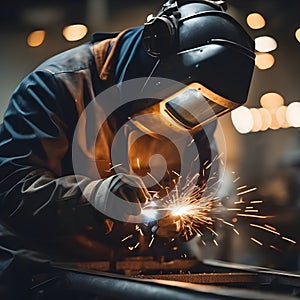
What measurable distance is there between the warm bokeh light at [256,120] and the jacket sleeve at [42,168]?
65.0 inches

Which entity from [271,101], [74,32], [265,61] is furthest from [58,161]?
[271,101]

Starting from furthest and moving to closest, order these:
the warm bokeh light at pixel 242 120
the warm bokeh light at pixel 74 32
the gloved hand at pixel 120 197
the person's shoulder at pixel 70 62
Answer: the warm bokeh light at pixel 242 120, the warm bokeh light at pixel 74 32, the person's shoulder at pixel 70 62, the gloved hand at pixel 120 197

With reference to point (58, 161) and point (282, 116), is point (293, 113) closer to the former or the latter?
point (282, 116)

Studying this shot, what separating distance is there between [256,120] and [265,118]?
0.07 metres

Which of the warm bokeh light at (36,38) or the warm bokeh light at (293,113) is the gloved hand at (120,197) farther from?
the warm bokeh light at (293,113)

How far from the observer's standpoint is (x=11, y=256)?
1.46 m

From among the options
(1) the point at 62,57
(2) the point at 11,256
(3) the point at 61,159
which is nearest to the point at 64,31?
(1) the point at 62,57

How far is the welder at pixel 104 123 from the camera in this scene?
142cm

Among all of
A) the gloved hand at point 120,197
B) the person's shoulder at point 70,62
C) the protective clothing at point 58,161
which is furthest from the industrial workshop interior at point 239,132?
the person's shoulder at point 70,62

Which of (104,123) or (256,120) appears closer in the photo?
(104,123)

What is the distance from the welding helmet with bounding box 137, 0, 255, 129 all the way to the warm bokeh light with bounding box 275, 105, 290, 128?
161 centimetres

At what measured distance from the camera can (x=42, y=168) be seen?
4.87ft

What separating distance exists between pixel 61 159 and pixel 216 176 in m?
0.49

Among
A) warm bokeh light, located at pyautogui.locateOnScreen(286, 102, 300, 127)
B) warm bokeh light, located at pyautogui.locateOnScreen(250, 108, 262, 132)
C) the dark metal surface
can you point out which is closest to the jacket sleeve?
the dark metal surface
